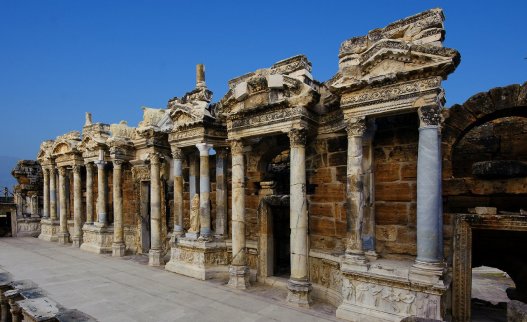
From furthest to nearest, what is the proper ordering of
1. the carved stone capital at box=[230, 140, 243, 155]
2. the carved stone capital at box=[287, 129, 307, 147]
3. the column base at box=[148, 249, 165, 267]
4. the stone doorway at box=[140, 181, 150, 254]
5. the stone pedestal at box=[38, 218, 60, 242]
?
the stone pedestal at box=[38, 218, 60, 242] → the stone doorway at box=[140, 181, 150, 254] → the column base at box=[148, 249, 165, 267] → the carved stone capital at box=[230, 140, 243, 155] → the carved stone capital at box=[287, 129, 307, 147]

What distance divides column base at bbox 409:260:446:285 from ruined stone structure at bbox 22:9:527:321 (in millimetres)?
21

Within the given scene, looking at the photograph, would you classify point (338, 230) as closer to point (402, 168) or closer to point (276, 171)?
point (402, 168)

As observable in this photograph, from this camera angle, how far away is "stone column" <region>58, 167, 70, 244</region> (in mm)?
19188

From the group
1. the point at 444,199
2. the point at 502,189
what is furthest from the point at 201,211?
the point at 502,189

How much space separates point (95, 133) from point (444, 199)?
52.1 ft

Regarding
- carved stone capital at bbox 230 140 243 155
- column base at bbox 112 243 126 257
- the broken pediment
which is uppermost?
the broken pediment

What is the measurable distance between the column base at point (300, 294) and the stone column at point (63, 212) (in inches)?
652

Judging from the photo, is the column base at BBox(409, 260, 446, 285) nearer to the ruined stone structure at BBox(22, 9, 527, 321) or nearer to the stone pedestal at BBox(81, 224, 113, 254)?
the ruined stone structure at BBox(22, 9, 527, 321)

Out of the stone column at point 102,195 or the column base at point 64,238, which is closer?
the stone column at point 102,195

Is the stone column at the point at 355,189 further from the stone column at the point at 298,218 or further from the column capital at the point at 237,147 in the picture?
the column capital at the point at 237,147

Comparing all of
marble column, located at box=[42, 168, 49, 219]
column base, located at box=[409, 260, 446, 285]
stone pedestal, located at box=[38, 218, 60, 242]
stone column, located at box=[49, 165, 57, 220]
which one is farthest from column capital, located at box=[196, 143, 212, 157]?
marble column, located at box=[42, 168, 49, 219]

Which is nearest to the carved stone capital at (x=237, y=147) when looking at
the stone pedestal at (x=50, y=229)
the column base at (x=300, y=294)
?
the column base at (x=300, y=294)

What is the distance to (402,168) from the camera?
7.95m

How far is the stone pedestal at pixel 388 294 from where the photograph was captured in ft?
21.2
